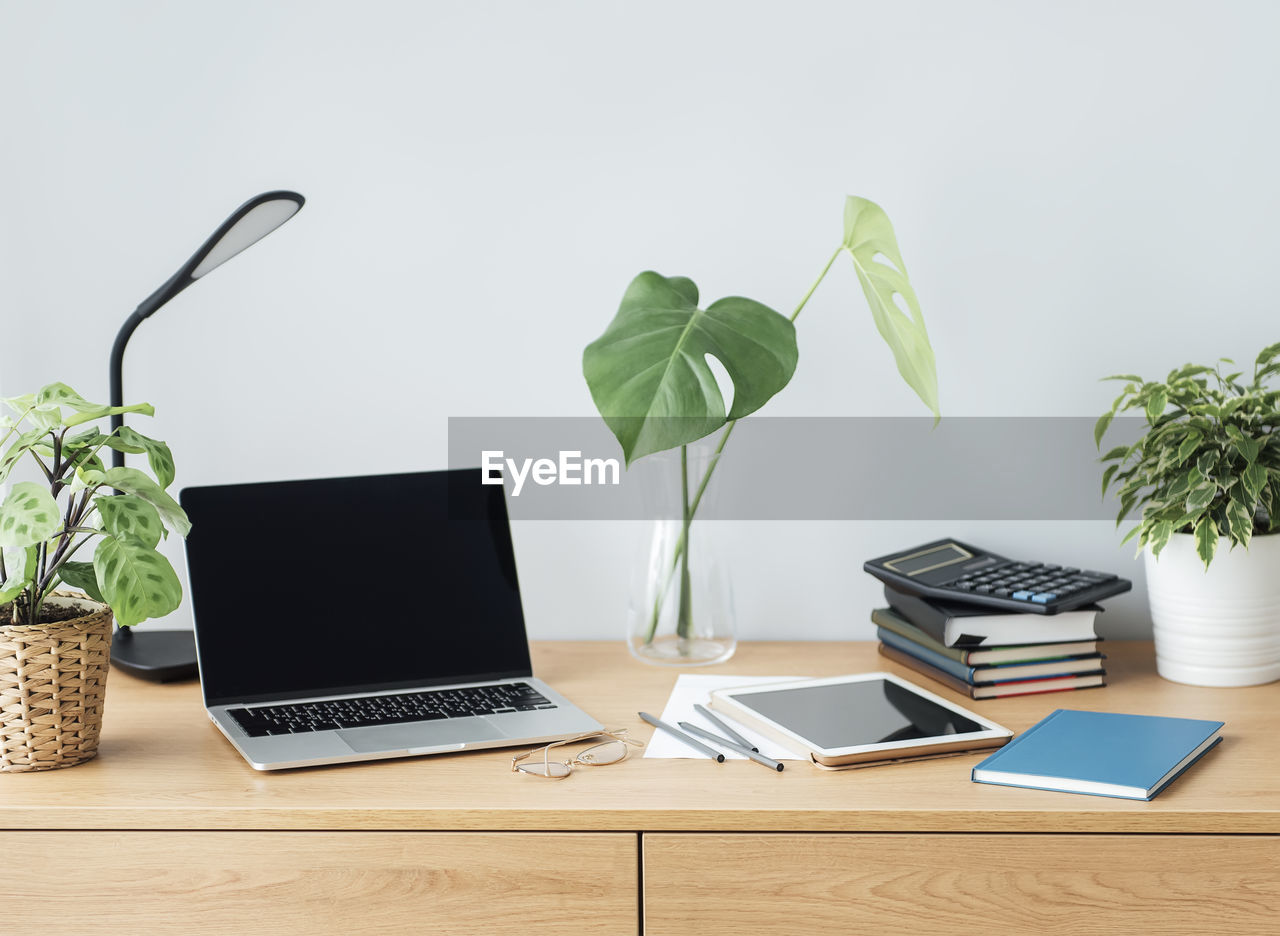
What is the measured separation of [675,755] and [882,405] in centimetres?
59

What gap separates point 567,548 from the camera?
141 centimetres

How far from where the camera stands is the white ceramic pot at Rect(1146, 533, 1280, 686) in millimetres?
1138

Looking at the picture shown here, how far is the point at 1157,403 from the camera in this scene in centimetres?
114

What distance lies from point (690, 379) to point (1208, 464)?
0.56 meters

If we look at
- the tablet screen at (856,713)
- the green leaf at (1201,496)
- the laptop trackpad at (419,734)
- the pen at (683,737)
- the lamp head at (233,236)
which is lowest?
the pen at (683,737)

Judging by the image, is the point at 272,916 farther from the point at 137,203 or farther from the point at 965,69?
the point at 965,69

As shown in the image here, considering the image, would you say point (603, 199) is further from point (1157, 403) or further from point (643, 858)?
point (643, 858)

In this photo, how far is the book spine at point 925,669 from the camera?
1.14m

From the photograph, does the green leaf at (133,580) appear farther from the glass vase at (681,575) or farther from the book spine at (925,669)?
the book spine at (925,669)

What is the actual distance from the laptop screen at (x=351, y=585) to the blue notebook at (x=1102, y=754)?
521 mm

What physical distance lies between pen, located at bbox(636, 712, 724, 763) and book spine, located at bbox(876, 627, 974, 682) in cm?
32

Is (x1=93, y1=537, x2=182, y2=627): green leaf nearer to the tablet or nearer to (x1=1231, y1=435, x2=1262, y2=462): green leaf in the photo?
the tablet

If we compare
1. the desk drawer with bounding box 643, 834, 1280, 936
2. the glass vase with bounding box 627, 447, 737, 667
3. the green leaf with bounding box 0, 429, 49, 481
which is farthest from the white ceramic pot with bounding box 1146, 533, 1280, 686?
the green leaf with bounding box 0, 429, 49, 481

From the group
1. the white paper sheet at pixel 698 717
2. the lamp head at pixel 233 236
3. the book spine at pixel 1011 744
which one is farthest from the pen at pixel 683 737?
the lamp head at pixel 233 236
